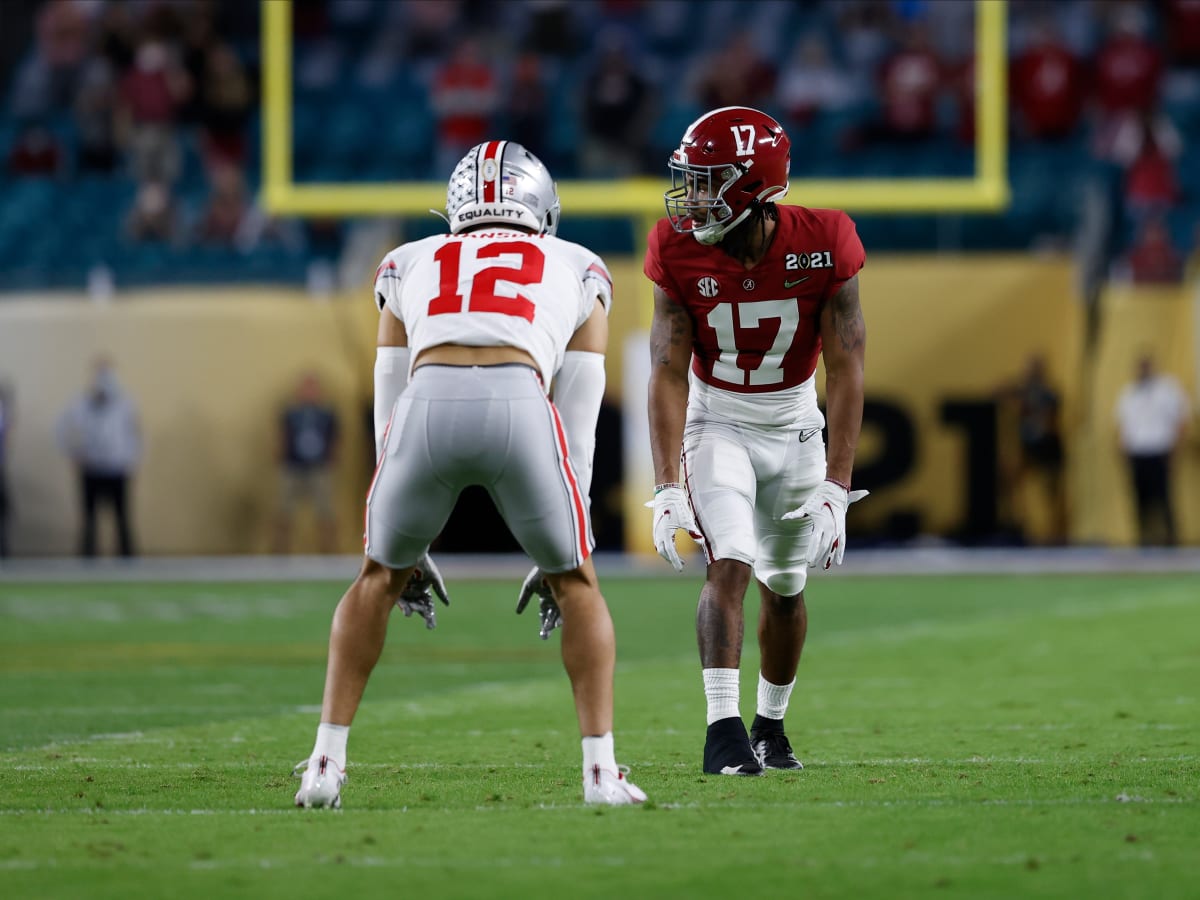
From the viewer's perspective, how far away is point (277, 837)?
450cm

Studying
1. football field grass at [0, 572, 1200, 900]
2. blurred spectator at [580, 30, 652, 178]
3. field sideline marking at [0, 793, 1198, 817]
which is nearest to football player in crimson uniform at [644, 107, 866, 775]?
football field grass at [0, 572, 1200, 900]

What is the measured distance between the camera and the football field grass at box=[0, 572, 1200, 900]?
161 inches

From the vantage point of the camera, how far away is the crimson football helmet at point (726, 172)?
5.67 meters

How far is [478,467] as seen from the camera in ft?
15.8

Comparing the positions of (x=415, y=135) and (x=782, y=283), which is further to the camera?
(x=415, y=135)

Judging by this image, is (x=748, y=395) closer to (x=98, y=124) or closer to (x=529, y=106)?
(x=529, y=106)

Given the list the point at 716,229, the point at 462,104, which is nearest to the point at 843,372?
the point at 716,229

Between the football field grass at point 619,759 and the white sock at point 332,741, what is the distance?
0.15 meters

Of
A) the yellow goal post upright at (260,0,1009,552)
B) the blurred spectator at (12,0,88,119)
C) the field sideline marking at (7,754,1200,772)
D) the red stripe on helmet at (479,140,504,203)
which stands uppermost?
the blurred spectator at (12,0,88,119)

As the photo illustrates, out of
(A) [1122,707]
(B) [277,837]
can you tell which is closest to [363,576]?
(B) [277,837]

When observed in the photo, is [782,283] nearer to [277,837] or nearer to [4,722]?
[277,837]

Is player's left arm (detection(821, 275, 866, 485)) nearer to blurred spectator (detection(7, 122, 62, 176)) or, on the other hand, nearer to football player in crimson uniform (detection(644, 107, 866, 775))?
football player in crimson uniform (detection(644, 107, 866, 775))

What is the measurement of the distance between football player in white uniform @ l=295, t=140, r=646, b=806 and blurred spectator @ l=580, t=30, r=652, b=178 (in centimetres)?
1069

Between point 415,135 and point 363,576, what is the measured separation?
40.6ft
